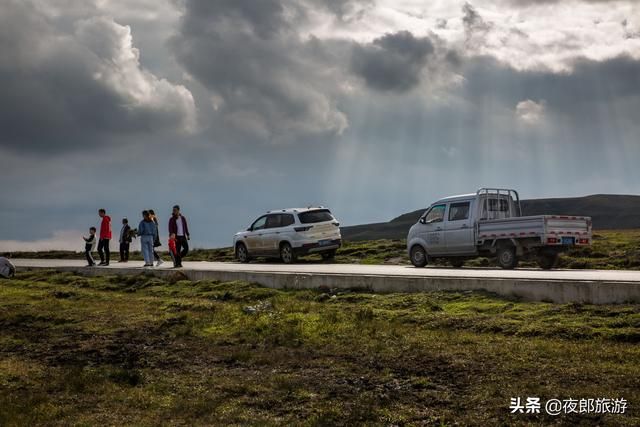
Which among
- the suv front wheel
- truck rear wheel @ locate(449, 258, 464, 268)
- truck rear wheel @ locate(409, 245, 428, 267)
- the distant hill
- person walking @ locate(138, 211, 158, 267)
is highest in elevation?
the distant hill

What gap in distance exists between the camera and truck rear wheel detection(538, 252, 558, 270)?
849 inches

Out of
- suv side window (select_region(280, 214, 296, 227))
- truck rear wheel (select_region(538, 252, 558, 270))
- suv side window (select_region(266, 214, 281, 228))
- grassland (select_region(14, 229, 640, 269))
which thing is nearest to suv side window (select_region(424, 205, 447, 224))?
grassland (select_region(14, 229, 640, 269))

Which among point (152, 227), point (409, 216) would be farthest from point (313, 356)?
point (409, 216)

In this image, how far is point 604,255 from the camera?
25203mm

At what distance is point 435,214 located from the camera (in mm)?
23578

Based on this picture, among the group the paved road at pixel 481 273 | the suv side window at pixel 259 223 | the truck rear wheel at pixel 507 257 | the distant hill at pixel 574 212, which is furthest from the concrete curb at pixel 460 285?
the distant hill at pixel 574 212

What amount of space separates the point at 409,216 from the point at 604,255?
A: 522 feet

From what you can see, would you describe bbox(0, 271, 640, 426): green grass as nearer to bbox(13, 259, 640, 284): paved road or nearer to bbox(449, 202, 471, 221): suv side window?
bbox(13, 259, 640, 284): paved road

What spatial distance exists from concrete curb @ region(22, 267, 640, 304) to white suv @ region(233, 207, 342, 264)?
20.8 ft

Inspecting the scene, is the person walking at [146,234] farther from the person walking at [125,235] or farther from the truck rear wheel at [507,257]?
the truck rear wheel at [507,257]

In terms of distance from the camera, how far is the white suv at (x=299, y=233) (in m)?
27.2

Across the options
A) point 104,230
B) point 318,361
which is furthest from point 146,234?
point 318,361

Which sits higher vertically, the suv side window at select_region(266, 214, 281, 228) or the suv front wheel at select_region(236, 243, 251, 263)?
the suv side window at select_region(266, 214, 281, 228)

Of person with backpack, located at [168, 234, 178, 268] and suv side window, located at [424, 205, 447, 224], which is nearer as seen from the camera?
suv side window, located at [424, 205, 447, 224]
